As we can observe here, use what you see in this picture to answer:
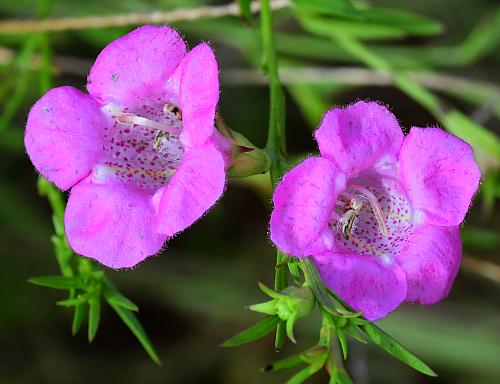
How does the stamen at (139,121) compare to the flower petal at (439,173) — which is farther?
the stamen at (139,121)

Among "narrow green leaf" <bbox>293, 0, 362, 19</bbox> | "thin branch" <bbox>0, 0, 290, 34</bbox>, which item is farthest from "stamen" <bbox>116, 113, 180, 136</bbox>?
"thin branch" <bbox>0, 0, 290, 34</bbox>

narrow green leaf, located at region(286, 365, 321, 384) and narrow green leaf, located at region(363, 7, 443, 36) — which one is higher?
narrow green leaf, located at region(363, 7, 443, 36)

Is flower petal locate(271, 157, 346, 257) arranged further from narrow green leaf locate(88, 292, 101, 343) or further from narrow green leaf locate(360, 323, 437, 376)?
narrow green leaf locate(88, 292, 101, 343)

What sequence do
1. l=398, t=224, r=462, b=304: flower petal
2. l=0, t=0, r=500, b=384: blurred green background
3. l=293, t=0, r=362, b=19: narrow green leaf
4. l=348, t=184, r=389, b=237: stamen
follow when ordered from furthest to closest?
l=0, t=0, r=500, b=384: blurred green background < l=293, t=0, r=362, b=19: narrow green leaf < l=348, t=184, r=389, b=237: stamen < l=398, t=224, r=462, b=304: flower petal

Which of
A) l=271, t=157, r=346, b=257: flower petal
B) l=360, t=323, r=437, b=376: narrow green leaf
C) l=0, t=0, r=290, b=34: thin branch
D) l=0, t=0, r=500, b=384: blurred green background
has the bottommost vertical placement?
l=0, t=0, r=500, b=384: blurred green background

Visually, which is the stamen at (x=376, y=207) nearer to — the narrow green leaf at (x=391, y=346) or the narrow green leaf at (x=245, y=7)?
the narrow green leaf at (x=391, y=346)

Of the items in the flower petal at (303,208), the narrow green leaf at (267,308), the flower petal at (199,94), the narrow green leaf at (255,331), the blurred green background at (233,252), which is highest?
the flower petal at (199,94)

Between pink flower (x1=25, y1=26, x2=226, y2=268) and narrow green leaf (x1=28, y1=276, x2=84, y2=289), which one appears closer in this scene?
pink flower (x1=25, y1=26, x2=226, y2=268)

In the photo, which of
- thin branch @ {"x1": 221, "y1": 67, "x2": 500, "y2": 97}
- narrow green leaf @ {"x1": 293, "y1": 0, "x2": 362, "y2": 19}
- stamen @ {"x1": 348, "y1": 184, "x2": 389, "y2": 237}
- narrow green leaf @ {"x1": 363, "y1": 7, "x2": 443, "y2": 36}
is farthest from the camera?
thin branch @ {"x1": 221, "y1": 67, "x2": 500, "y2": 97}

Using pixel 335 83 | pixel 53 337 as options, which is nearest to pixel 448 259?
pixel 335 83

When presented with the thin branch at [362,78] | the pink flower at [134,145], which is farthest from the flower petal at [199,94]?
the thin branch at [362,78]
